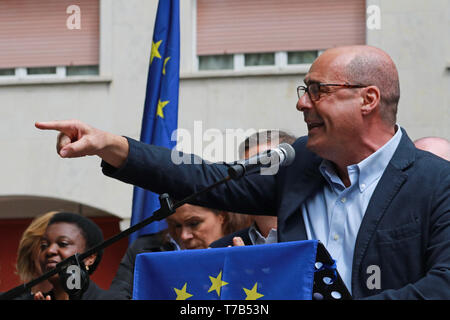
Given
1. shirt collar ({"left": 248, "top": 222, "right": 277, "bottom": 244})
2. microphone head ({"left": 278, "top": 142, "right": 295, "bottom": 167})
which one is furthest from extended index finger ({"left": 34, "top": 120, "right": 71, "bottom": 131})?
shirt collar ({"left": 248, "top": 222, "right": 277, "bottom": 244})

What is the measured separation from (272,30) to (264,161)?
7468 mm

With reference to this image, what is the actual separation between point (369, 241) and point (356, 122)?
463 mm

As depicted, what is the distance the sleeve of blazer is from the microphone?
0.75 ft

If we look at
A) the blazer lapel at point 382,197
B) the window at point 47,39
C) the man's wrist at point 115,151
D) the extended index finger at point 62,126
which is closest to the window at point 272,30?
the window at point 47,39

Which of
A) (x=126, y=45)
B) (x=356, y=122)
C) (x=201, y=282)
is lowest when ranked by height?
(x=201, y=282)

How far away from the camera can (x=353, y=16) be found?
383 inches

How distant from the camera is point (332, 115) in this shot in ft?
9.50

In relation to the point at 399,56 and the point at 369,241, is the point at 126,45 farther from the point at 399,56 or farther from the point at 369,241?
the point at 369,241

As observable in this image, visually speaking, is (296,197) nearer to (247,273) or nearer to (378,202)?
(378,202)

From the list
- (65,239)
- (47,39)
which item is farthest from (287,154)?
(47,39)

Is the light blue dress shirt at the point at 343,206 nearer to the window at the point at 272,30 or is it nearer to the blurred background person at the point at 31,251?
the blurred background person at the point at 31,251

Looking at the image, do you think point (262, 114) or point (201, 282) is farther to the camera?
point (262, 114)

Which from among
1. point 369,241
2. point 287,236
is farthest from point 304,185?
point 369,241

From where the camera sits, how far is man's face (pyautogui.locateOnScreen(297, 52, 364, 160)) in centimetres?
288
